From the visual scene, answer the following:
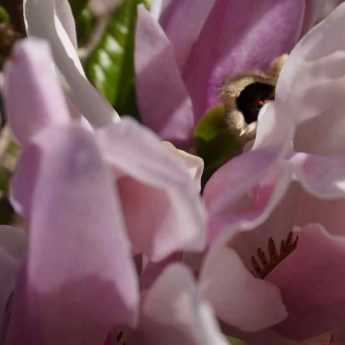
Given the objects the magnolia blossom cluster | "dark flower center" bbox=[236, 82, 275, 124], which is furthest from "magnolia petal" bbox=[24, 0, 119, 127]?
"dark flower center" bbox=[236, 82, 275, 124]

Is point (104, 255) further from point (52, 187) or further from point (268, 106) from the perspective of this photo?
point (268, 106)

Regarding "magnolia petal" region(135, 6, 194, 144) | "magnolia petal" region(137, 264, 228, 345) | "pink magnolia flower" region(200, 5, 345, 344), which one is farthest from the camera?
"magnolia petal" region(135, 6, 194, 144)

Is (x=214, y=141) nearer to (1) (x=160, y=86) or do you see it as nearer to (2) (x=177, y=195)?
(1) (x=160, y=86)

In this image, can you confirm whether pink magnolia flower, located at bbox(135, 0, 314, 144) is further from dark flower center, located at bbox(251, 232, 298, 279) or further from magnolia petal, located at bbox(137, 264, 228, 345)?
magnolia petal, located at bbox(137, 264, 228, 345)

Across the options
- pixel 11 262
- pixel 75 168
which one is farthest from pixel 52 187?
pixel 11 262

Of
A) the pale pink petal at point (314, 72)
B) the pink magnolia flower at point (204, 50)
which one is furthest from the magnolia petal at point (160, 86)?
the pale pink petal at point (314, 72)

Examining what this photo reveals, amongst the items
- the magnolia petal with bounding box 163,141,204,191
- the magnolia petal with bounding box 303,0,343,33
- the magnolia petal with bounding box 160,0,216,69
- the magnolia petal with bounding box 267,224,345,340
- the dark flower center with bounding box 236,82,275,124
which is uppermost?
the magnolia petal with bounding box 160,0,216,69

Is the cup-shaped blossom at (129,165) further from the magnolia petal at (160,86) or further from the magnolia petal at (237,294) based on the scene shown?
the magnolia petal at (160,86)
